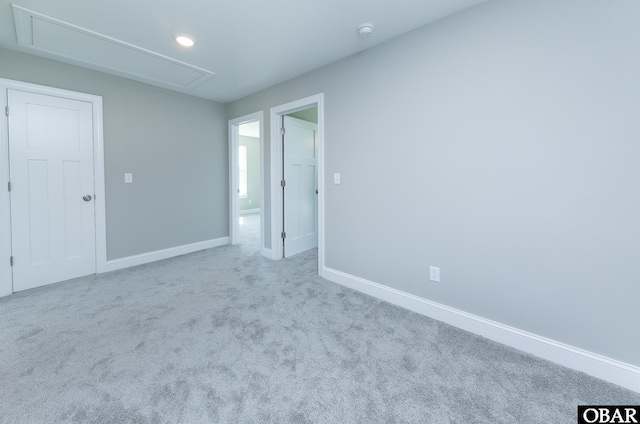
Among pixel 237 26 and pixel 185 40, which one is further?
pixel 185 40

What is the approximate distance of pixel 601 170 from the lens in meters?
1.49

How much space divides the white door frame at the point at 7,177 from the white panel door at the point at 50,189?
4 cm

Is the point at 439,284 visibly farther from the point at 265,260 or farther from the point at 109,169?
the point at 109,169

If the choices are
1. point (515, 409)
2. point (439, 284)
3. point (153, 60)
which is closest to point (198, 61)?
point (153, 60)

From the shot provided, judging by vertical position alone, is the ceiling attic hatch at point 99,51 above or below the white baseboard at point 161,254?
above

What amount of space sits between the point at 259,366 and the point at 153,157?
3.27 meters

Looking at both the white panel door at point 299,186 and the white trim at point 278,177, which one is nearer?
the white trim at point 278,177

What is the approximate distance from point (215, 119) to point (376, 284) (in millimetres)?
3606

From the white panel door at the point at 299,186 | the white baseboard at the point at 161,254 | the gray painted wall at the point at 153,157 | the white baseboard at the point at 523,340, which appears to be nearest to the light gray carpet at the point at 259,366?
the white baseboard at the point at 523,340

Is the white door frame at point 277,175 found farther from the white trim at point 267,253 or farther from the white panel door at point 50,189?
the white panel door at point 50,189

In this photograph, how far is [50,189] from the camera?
2.86 meters

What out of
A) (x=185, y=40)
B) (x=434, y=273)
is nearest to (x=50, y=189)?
(x=185, y=40)

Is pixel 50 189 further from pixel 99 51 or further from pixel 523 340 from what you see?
pixel 523 340

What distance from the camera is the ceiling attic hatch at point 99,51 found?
2.14m
